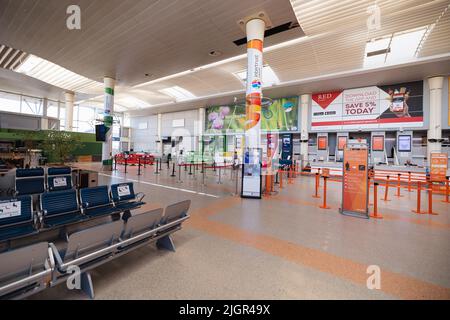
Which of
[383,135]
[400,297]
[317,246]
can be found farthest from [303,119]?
[400,297]

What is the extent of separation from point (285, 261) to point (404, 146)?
38.5 feet

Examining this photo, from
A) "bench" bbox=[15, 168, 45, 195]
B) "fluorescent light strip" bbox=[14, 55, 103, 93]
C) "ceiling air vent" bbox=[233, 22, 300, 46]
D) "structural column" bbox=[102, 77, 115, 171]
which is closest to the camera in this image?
"bench" bbox=[15, 168, 45, 195]

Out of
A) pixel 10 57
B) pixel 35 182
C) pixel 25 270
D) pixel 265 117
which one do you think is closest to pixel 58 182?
pixel 35 182

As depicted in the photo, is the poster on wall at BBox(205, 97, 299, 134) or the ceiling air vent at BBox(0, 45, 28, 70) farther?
the poster on wall at BBox(205, 97, 299, 134)

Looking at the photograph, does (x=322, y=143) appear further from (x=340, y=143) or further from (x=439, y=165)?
(x=439, y=165)

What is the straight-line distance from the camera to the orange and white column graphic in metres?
5.39

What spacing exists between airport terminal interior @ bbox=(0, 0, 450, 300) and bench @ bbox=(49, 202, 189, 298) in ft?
0.05

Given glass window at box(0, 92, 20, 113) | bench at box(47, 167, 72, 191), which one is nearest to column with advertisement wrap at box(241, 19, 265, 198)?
bench at box(47, 167, 72, 191)

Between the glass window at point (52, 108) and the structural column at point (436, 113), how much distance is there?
26515mm

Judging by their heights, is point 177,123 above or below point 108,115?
above

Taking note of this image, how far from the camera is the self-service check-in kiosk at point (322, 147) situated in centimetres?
1212

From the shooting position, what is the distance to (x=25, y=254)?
1320 mm

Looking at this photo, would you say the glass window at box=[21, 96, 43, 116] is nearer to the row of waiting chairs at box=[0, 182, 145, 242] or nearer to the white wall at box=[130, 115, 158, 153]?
the white wall at box=[130, 115, 158, 153]

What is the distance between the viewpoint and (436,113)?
9141 mm
